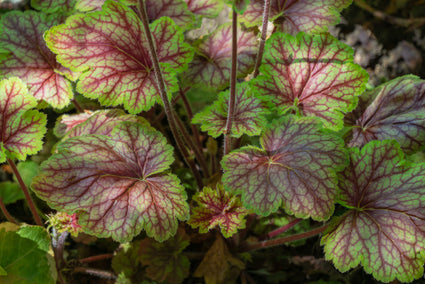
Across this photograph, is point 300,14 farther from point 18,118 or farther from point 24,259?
point 24,259

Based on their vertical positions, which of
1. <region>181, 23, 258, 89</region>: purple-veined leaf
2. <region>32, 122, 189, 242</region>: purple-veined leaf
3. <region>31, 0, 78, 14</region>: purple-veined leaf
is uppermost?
<region>31, 0, 78, 14</region>: purple-veined leaf

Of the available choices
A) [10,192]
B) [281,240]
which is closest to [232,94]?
[281,240]

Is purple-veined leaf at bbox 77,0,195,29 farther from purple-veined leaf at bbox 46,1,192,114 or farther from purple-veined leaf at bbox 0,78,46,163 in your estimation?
purple-veined leaf at bbox 0,78,46,163

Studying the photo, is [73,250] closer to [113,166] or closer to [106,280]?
[106,280]

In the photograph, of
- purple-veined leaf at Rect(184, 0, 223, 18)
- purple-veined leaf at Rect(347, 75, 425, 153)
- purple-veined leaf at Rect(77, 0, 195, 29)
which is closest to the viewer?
purple-veined leaf at Rect(347, 75, 425, 153)

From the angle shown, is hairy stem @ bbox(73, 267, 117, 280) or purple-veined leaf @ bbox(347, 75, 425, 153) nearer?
purple-veined leaf @ bbox(347, 75, 425, 153)

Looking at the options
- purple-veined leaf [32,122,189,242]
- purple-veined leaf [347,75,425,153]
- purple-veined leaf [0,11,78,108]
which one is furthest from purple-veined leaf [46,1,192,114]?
purple-veined leaf [347,75,425,153]

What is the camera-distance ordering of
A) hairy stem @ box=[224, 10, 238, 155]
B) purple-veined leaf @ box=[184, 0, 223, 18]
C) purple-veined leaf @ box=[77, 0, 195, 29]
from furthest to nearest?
purple-veined leaf @ box=[184, 0, 223, 18]
purple-veined leaf @ box=[77, 0, 195, 29]
hairy stem @ box=[224, 10, 238, 155]
